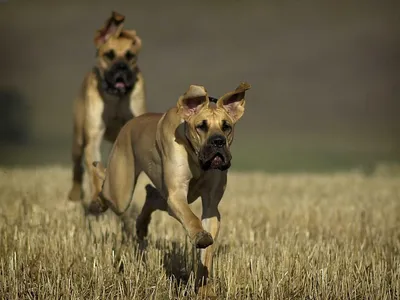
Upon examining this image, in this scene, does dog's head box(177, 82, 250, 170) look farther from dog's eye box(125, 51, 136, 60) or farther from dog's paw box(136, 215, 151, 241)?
dog's eye box(125, 51, 136, 60)

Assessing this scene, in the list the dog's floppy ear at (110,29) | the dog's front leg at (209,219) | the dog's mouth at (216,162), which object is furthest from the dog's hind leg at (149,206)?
the dog's floppy ear at (110,29)

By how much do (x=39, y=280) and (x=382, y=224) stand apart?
5558mm

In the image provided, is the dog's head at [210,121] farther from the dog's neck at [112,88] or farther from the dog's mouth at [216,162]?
the dog's neck at [112,88]

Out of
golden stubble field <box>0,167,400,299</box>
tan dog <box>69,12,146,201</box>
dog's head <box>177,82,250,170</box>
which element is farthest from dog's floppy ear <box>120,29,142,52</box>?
dog's head <box>177,82,250,170</box>

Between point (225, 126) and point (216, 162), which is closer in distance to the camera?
point (216, 162)

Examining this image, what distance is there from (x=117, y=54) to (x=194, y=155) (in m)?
3.88

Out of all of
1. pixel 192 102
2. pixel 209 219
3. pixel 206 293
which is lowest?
pixel 206 293

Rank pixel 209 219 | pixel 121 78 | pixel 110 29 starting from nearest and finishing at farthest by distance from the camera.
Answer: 1. pixel 209 219
2. pixel 121 78
3. pixel 110 29

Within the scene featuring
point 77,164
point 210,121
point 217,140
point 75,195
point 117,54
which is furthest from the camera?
point 75,195

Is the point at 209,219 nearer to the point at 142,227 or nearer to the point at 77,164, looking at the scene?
the point at 142,227

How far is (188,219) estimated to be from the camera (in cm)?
571

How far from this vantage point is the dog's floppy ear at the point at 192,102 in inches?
228

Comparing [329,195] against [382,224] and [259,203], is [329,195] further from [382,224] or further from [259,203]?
[382,224]

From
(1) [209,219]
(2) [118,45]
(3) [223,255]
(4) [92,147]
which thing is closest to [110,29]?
(2) [118,45]
